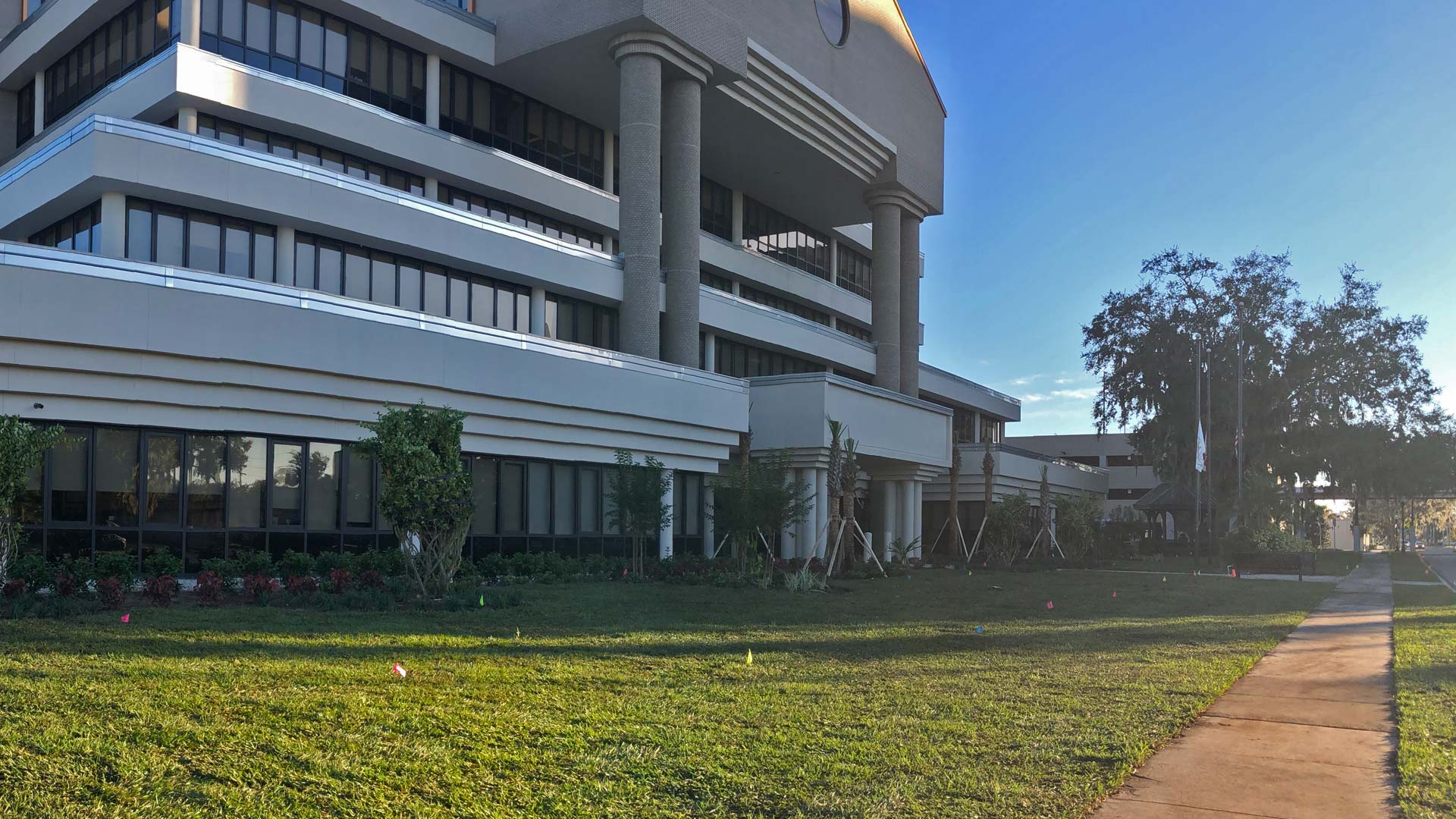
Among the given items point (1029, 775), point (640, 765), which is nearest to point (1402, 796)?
point (1029, 775)

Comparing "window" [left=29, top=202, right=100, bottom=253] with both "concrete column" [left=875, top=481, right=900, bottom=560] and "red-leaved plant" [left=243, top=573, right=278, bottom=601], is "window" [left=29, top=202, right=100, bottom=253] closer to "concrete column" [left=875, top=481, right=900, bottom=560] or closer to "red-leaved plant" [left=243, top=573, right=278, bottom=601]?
"red-leaved plant" [left=243, top=573, right=278, bottom=601]

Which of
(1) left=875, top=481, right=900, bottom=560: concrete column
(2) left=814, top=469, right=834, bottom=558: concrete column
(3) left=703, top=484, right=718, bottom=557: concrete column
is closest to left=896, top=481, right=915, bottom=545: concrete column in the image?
(1) left=875, top=481, right=900, bottom=560: concrete column

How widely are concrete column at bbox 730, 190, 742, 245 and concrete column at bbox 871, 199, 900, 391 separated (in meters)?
5.84

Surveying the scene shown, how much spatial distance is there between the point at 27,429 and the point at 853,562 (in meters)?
21.4

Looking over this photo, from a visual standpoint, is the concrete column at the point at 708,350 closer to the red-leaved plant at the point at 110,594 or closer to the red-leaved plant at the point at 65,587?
the red-leaved plant at the point at 65,587

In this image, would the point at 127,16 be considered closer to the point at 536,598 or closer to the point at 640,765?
the point at 536,598

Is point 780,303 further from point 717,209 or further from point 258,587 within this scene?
point 258,587

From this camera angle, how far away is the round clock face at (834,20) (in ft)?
137

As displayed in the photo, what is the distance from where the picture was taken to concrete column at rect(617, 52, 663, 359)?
33.6 meters

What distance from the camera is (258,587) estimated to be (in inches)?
653

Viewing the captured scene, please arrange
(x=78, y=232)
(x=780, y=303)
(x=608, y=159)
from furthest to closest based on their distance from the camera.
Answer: (x=780, y=303) → (x=608, y=159) → (x=78, y=232)

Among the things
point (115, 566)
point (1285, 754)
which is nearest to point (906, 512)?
point (115, 566)

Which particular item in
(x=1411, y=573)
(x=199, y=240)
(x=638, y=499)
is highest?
(x=199, y=240)

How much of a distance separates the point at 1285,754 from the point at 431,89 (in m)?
29.9
